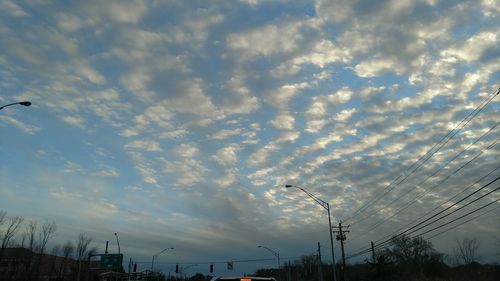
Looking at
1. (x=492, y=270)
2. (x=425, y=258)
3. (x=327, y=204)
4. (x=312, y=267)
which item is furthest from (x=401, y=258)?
(x=327, y=204)

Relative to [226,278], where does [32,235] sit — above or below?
above

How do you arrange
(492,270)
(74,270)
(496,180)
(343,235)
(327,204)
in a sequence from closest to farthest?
(496,180) < (327,204) < (343,235) < (492,270) < (74,270)

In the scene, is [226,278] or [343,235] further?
[343,235]

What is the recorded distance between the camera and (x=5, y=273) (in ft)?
273

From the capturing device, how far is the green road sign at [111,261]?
76.1 m

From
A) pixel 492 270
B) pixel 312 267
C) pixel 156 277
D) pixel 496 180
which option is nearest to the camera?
pixel 496 180

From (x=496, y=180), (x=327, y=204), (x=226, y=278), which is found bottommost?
(x=226, y=278)

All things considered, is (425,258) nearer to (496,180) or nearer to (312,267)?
(312,267)

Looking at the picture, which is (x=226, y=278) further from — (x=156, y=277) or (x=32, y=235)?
(x=156, y=277)

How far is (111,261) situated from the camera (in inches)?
3019

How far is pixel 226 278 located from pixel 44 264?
118 metres

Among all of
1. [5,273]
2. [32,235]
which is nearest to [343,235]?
[5,273]

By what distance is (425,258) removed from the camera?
10538 cm

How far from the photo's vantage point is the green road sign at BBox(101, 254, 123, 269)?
76.1m
